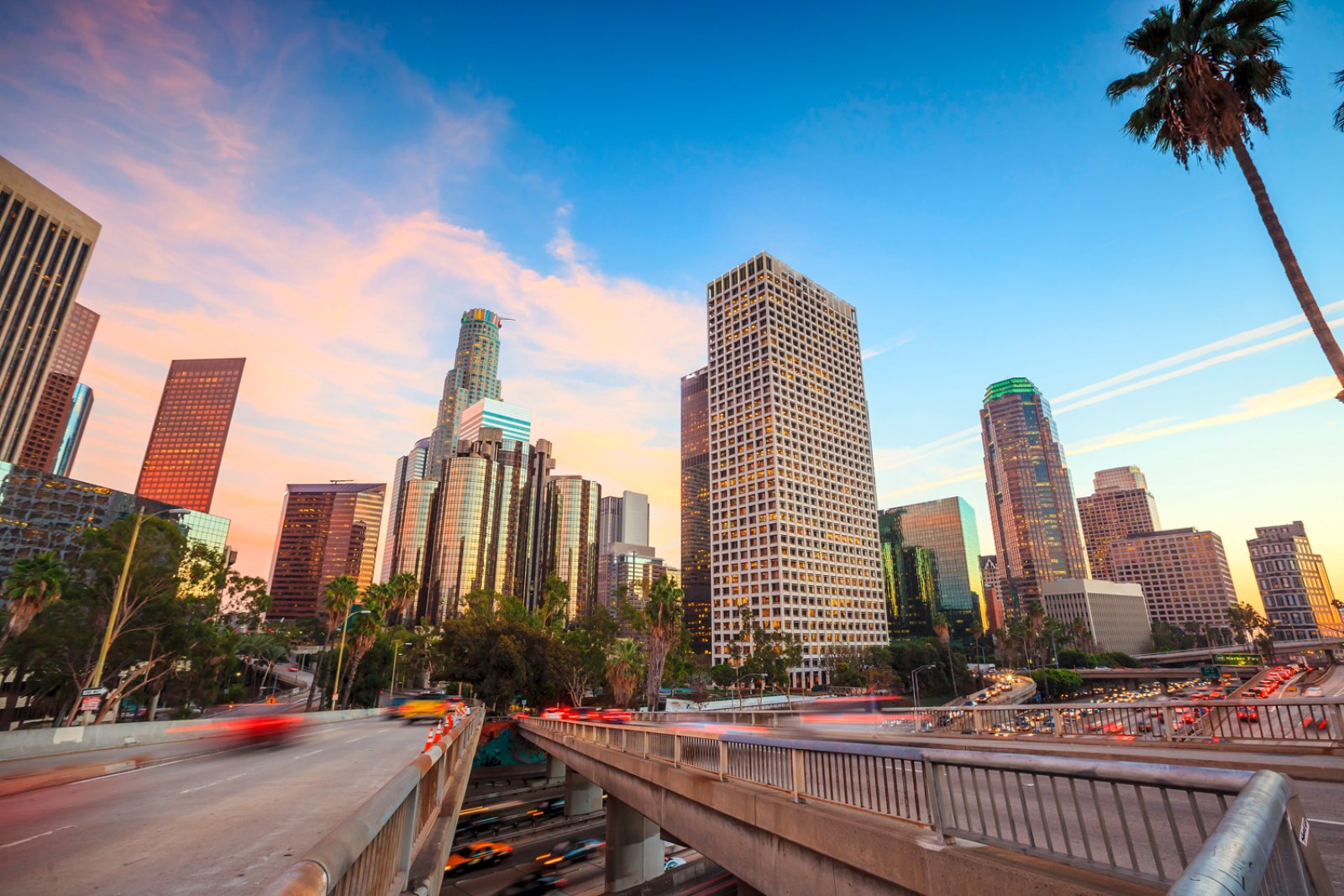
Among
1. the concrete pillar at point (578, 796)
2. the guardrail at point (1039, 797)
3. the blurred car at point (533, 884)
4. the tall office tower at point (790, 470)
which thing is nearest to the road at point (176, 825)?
the guardrail at point (1039, 797)

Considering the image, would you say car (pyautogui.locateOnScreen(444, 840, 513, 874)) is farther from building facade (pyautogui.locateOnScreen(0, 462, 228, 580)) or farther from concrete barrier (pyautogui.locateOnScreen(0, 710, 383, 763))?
building facade (pyautogui.locateOnScreen(0, 462, 228, 580))

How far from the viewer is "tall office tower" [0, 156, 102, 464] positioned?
361ft

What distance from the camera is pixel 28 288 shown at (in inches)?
4476

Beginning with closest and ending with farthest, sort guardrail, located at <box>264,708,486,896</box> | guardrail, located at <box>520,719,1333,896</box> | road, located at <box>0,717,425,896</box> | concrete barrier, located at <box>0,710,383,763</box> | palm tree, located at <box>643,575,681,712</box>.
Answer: guardrail, located at <box>264,708,486,896</box> < guardrail, located at <box>520,719,1333,896</box> < road, located at <box>0,717,425,896</box> < concrete barrier, located at <box>0,710,383,763</box> < palm tree, located at <box>643,575,681,712</box>

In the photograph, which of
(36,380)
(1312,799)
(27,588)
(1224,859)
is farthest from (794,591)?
(36,380)

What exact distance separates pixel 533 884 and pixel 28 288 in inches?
5932

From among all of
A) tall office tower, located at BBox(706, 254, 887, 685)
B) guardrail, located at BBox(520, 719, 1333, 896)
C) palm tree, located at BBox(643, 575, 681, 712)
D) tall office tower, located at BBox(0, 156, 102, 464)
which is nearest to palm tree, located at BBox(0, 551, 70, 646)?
guardrail, located at BBox(520, 719, 1333, 896)

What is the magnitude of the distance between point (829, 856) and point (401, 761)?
17.8m

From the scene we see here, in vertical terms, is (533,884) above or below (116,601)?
below

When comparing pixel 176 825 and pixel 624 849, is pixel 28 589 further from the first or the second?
pixel 176 825

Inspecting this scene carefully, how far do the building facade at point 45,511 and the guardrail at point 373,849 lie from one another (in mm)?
123602

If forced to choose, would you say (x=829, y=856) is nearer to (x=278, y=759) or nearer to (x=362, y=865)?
(x=362, y=865)

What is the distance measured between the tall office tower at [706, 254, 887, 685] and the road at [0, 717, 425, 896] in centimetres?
12486

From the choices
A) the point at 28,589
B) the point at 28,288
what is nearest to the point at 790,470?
the point at 28,589
